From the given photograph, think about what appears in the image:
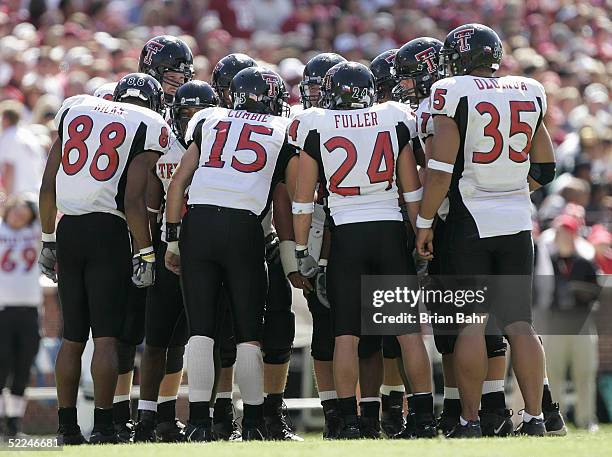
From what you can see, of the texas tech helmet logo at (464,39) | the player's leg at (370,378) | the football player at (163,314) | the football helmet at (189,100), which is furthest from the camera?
the football helmet at (189,100)

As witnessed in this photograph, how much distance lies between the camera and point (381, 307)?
26.2 feet

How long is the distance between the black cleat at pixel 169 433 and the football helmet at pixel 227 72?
2.13 meters

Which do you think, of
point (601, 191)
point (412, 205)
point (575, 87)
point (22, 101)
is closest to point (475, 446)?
point (412, 205)

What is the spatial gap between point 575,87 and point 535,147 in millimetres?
9378

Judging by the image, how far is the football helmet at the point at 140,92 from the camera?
8531 mm

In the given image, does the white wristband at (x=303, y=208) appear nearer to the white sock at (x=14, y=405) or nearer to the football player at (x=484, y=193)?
the football player at (x=484, y=193)

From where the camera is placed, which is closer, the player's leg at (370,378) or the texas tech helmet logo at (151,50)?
the player's leg at (370,378)

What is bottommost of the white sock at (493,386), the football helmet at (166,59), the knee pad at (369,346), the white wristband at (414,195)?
the white sock at (493,386)

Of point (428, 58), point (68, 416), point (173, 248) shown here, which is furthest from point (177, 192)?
point (428, 58)

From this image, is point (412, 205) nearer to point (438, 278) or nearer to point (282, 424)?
point (438, 278)

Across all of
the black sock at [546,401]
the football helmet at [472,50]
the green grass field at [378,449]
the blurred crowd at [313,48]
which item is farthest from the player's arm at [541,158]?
Result: the blurred crowd at [313,48]

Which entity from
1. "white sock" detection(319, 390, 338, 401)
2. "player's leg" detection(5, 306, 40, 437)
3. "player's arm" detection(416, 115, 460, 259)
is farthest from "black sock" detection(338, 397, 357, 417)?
"player's leg" detection(5, 306, 40, 437)

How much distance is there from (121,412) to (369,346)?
5.47 feet

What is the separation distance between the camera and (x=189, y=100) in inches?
342
